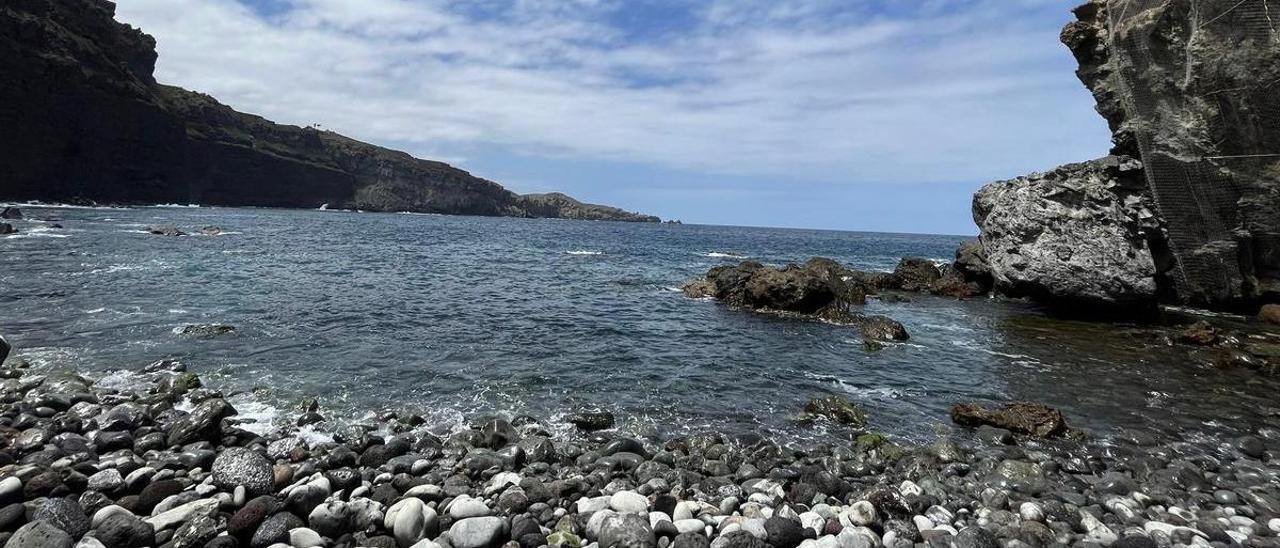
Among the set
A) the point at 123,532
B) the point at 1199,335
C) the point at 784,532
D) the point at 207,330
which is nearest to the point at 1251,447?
the point at 784,532

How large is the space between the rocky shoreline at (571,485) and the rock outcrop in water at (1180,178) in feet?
50.2

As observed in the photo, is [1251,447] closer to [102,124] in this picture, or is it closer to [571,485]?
[571,485]

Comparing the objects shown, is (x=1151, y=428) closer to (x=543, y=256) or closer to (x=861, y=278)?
(x=861, y=278)

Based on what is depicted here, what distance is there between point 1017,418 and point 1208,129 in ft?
75.8

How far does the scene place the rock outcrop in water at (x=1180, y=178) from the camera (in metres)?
24.7

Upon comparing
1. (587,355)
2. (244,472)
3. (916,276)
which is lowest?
(587,355)

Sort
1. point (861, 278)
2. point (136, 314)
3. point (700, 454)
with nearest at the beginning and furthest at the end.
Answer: point (700, 454) < point (136, 314) < point (861, 278)

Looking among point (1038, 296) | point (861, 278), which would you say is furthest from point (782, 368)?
point (861, 278)

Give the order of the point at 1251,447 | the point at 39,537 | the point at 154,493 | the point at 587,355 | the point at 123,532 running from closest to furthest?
the point at 39,537, the point at 123,532, the point at 154,493, the point at 1251,447, the point at 587,355

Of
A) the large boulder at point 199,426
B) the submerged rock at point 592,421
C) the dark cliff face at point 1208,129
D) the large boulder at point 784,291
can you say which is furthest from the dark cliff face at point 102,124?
the dark cliff face at point 1208,129

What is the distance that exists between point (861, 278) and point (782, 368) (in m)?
24.1

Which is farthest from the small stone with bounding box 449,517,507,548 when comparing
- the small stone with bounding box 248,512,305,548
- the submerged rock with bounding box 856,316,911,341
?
the submerged rock with bounding box 856,316,911,341

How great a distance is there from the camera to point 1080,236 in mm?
25672

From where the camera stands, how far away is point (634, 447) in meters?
10.4
